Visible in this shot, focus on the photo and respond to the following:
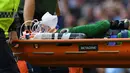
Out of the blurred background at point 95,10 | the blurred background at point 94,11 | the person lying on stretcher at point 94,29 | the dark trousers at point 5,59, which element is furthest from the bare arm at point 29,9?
the blurred background at point 95,10

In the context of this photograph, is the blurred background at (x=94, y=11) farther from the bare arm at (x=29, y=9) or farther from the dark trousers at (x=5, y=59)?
the dark trousers at (x=5, y=59)

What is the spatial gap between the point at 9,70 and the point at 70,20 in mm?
4213

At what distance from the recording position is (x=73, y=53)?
17.4ft

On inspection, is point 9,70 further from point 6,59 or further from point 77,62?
point 77,62

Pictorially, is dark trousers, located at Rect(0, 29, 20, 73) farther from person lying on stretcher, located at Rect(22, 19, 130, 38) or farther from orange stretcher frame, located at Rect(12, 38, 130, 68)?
person lying on stretcher, located at Rect(22, 19, 130, 38)

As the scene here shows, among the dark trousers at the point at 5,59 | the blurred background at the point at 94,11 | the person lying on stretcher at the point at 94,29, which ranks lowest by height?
the dark trousers at the point at 5,59

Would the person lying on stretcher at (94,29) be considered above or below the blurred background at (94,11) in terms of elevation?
below

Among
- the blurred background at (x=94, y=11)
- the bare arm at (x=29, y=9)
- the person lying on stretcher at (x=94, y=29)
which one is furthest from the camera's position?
the blurred background at (x=94, y=11)

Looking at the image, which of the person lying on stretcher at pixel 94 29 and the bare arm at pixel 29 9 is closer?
the person lying on stretcher at pixel 94 29

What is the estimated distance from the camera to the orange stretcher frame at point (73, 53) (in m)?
5.19

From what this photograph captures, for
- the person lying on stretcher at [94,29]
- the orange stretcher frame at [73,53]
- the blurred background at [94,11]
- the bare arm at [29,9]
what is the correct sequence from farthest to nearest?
the blurred background at [94,11], the bare arm at [29,9], the person lying on stretcher at [94,29], the orange stretcher frame at [73,53]

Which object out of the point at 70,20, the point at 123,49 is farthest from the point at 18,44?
the point at 70,20

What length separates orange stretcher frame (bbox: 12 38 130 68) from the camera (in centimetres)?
519

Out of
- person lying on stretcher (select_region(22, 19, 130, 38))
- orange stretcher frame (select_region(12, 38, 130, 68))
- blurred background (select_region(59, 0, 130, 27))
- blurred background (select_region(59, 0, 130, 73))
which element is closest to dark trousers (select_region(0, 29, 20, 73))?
orange stretcher frame (select_region(12, 38, 130, 68))
